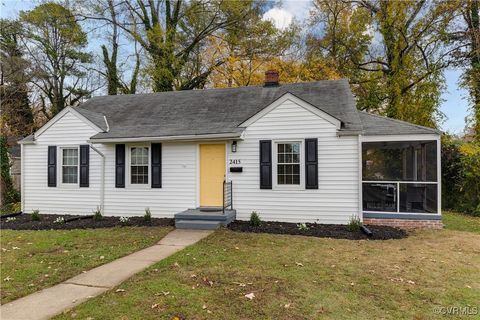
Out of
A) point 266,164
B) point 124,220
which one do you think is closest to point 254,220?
point 266,164

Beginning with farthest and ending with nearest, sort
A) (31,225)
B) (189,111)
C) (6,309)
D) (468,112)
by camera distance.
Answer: (468,112)
(189,111)
(31,225)
(6,309)

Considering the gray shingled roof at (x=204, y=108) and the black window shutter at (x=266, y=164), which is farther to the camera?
the gray shingled roof at (x=204, y=108)

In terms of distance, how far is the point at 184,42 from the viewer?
2200 centimetres

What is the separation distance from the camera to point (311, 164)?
8.91m

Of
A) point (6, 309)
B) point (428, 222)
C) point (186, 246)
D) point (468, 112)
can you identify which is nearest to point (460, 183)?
point (468, 112)

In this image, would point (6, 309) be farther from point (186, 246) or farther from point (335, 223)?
point (335, 223)

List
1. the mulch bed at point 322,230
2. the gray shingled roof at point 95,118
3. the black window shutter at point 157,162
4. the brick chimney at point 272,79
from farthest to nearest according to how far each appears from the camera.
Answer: the brick chimney at point 272,79, the gray shingled roof at point 95,118, the black window shutter at point 157,162, the mulch bed at point 322,230

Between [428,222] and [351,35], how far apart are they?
47.5 feet

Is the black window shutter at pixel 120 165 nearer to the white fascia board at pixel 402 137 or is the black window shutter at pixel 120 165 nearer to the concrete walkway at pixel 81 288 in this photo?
the concrete walkway at pixel 81 288

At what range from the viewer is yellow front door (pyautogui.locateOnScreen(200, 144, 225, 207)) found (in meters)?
9.71

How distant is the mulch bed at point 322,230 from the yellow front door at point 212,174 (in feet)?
3.88

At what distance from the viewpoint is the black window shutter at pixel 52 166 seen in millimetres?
10758

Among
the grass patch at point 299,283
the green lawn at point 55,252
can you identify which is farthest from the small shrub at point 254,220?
the green lawn at point 55,252

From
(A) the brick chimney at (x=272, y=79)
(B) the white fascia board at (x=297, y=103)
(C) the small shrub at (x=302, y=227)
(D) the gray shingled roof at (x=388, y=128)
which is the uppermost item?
(A) the brick chimney at (x=272, y=79)
